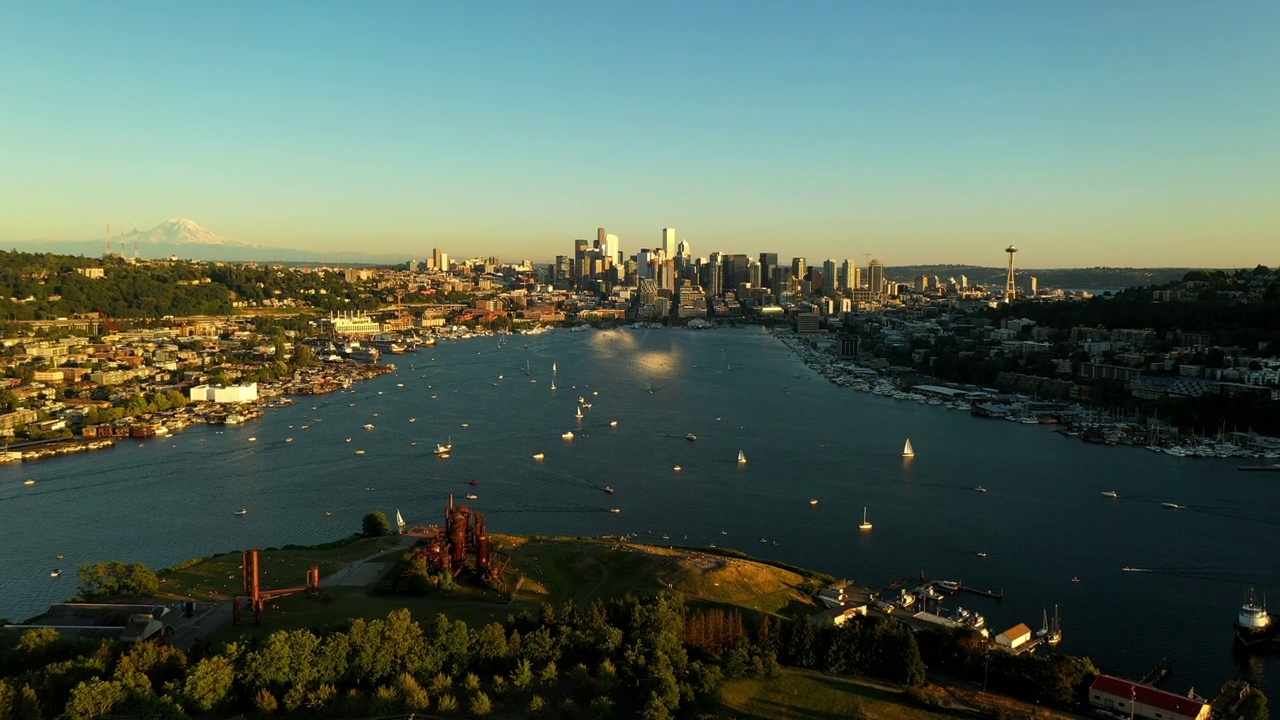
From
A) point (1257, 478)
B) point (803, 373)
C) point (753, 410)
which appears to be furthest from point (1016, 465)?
point (803, 373)

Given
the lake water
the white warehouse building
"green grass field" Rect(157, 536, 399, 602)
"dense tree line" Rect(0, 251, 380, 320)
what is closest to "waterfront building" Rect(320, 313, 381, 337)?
"dense tree line" Rect(0, 251, 380, 320)

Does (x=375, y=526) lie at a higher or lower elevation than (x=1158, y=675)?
higher

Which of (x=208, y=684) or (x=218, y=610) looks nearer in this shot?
(x=208, y=684)

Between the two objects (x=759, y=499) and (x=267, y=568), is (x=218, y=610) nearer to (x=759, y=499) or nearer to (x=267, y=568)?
(x=267, y=568)

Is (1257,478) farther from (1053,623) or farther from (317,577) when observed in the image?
A: (317,577)

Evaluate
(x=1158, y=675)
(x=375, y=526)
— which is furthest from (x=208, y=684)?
(x=1158, y=675)
